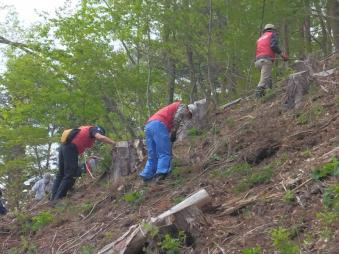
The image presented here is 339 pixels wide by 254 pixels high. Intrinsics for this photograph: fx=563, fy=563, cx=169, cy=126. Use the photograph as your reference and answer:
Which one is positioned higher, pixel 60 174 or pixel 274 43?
pixel 274 43

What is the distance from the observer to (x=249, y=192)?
6.65 metres

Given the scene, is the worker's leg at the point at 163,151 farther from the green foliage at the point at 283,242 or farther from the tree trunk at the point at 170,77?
the tree trunk at the point at 170,77

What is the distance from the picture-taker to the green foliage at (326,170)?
5.80 m

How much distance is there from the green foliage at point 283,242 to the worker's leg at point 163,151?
3.50 meters

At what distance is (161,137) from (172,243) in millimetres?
3161

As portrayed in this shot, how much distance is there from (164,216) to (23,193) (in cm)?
832

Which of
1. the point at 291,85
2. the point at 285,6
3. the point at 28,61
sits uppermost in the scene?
the point at 28,61

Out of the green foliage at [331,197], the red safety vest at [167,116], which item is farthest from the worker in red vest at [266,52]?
the green foliage at [331,197]

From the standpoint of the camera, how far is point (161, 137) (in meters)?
8.64

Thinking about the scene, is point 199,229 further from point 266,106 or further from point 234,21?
point 234,21

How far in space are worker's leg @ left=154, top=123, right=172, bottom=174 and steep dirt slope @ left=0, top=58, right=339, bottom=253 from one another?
0.59 feet

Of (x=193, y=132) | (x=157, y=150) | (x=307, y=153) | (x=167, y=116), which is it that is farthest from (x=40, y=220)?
(x=307, y=153)

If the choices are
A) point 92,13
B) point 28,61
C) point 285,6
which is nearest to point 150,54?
point 92,13

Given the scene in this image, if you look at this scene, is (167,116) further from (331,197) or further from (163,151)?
(331,197)
